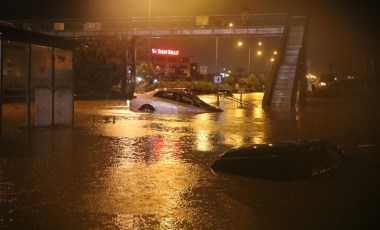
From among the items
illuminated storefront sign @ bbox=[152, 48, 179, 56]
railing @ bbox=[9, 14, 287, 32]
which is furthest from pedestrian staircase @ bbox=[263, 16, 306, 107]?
illuminated storefront sign @ bbox=[152, 48, 179, 56]

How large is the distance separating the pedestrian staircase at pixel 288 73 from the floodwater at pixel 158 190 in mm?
21870

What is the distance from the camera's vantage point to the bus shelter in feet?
50.0

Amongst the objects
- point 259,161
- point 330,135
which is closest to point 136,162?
point 259,161

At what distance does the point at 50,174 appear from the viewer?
364 inches

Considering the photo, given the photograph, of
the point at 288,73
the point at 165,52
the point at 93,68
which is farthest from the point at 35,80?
the point at 165,52

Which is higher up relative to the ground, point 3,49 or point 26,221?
point 3,49

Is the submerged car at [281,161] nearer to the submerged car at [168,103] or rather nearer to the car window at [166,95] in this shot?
the submerged car at [168,103]

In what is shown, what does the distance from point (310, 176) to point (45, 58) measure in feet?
33.3

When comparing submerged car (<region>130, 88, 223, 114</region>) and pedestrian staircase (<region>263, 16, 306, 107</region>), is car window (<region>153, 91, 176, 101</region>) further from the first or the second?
pedestrian staircase (<region>263, 16, 306, 107</region>)

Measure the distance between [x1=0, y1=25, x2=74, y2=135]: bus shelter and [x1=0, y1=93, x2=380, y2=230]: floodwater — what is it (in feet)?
4.86

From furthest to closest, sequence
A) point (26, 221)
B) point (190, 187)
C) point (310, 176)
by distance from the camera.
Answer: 1. point (310, 176)
2. point (190, 187)
3. point (26, 221)

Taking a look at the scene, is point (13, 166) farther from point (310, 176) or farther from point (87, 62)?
point (87, 62)

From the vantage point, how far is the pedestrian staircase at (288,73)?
119 ft

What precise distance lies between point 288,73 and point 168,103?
16.4 meters
